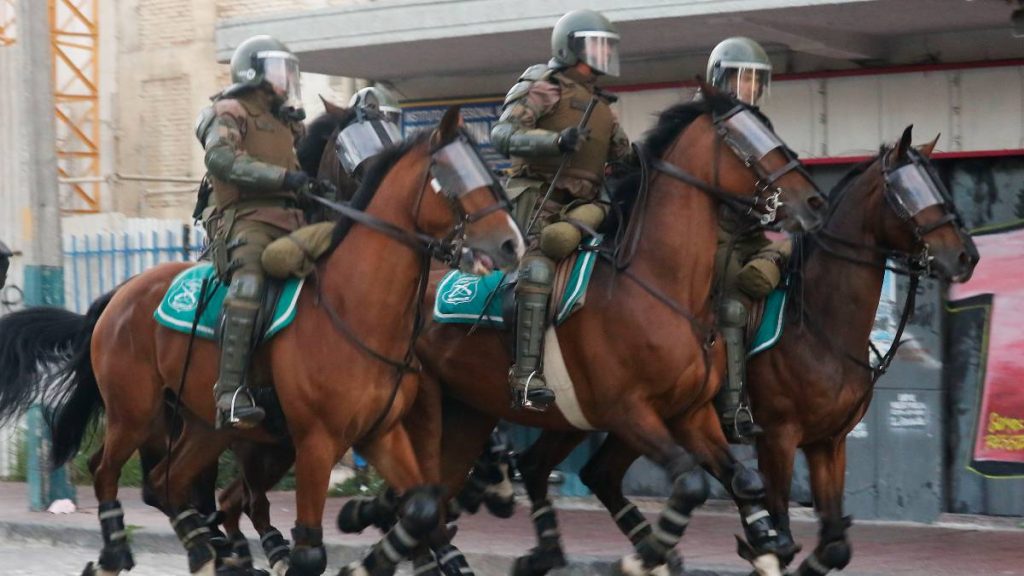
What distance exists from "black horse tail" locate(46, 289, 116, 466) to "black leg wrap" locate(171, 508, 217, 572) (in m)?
1.29

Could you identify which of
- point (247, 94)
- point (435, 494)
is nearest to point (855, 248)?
point (435, 494)

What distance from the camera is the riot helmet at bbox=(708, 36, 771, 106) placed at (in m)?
9.29

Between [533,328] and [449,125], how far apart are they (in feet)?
4.19

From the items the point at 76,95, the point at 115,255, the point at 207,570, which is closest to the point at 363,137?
the point at 207,570

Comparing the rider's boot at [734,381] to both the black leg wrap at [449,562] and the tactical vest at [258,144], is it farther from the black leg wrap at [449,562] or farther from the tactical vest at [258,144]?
the tactical vest at [258,144]

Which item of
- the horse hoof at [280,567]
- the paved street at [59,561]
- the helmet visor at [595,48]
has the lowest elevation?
the paved street at [59,561]

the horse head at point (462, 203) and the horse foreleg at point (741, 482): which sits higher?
the horse head at point (462, 203)

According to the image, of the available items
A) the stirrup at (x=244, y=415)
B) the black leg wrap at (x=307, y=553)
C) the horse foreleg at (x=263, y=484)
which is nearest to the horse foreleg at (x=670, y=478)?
the black leg wrap at (x=307, y=553)

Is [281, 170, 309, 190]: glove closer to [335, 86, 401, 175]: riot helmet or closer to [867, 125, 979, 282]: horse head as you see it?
[335, 86, 401, 175]: riot helmet

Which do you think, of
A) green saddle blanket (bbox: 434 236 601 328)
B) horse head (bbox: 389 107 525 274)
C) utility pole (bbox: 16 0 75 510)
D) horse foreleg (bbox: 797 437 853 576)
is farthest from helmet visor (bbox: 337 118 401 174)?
utility pole (bbox: 16 0 75 510)

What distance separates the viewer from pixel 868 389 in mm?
9133

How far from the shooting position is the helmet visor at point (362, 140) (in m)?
9.77

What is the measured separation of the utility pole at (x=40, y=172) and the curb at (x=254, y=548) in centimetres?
68

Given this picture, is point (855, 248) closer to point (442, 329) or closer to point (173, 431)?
point (442, 329)
